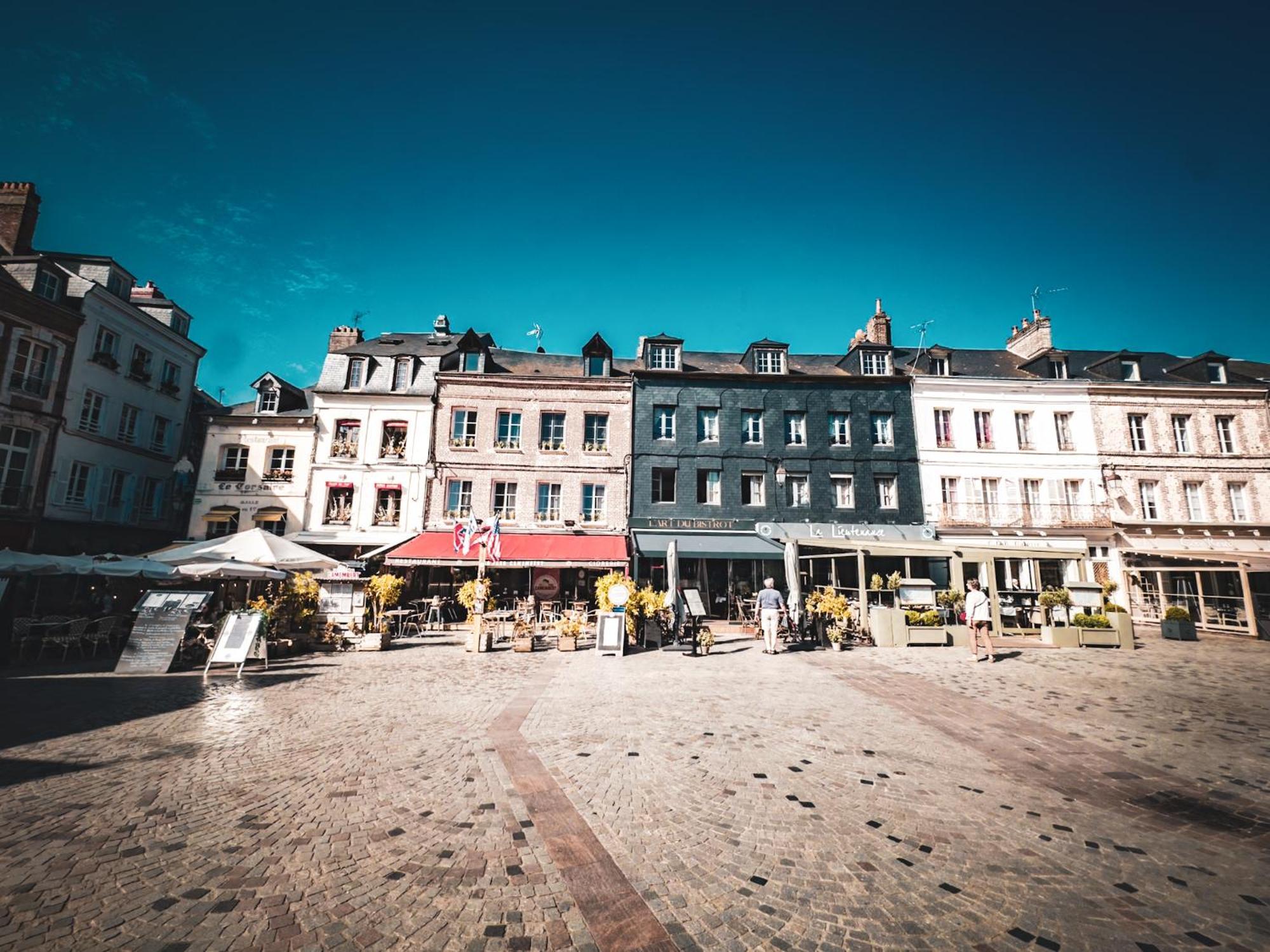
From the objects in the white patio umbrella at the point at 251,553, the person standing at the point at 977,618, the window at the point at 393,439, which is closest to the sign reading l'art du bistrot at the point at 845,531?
the person standing at the point at 977,618

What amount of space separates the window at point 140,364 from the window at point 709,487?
875 inches

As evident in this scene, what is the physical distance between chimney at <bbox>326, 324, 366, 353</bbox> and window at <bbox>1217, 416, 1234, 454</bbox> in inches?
1482

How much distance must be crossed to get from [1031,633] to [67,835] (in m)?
21.5

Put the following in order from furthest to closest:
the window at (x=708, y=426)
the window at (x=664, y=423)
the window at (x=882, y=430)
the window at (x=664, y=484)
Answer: the window at (x=882, y=430) → the window at (x=708, y=426) → the window at (x=664, y=423) → the window at (x=664, y=484)

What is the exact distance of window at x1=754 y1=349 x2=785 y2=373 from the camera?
2331 cm

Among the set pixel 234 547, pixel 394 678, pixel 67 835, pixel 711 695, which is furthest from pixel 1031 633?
pixel 234 547

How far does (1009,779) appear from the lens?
5453 mm

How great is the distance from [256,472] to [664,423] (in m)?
16.4

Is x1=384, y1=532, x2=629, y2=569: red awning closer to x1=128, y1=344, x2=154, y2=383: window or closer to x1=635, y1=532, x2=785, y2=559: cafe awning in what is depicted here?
x1=635, y1=532, x2=785, y2=559: cafe awning

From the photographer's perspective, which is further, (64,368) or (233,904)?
(64,368)

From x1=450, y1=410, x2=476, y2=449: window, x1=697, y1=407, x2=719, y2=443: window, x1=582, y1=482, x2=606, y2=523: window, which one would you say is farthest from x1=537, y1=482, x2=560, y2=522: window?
x1=697, y1=407, x2=719, y2=443: window

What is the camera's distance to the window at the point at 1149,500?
2195 centimetres

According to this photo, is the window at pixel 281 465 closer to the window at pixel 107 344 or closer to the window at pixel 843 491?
the window at pixel 107 344

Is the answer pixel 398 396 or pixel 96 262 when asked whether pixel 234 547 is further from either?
pixel 96 262
